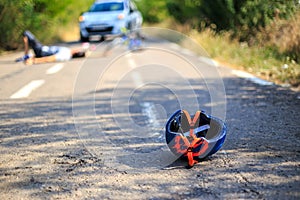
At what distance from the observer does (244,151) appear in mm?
3729

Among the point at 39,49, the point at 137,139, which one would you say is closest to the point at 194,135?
the point at 137,139

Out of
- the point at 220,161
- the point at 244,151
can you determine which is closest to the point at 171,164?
the point at 220,161

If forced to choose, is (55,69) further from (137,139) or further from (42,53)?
(137,139)

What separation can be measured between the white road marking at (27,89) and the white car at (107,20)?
29.5 ft

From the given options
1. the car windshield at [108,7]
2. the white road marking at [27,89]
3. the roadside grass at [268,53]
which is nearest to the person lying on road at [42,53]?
the white road marking at [27,89]

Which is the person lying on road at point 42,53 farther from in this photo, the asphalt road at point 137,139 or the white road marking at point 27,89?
the white road marking at point 27,89

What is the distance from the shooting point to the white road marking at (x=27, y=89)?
22.5 feet

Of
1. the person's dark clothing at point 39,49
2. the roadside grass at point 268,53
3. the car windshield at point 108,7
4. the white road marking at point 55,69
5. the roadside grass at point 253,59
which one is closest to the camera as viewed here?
the roadside grass at point 253,59

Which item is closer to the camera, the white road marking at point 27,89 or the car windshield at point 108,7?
the white road marking at point 27,89

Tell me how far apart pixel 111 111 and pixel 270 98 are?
2.39 metres

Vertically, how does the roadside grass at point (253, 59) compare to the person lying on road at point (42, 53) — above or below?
below

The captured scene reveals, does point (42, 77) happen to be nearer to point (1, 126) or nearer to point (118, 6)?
point (1, 126)

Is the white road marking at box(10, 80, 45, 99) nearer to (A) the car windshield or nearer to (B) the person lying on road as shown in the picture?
(B) the person lying on road

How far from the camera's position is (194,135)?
135 inches
